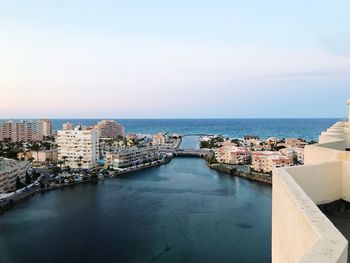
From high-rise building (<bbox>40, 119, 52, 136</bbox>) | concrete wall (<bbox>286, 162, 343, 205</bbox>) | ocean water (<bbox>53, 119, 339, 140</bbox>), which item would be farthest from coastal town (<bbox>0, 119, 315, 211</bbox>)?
ocean water (<bbox>53, 119, 339, 140</bbox>)

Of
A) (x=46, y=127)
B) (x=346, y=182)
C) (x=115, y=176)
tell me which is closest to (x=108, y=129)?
(x=46, y=127)

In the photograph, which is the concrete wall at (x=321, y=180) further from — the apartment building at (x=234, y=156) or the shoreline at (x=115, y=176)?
the apartment building at (x=234, y=156)

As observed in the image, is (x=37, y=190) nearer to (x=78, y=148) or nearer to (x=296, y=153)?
(x=78, y=148)

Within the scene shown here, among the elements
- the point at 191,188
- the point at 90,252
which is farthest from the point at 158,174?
the point at 90,252

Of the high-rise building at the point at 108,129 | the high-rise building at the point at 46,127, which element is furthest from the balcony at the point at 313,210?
the high-rise building at the point at 46,127

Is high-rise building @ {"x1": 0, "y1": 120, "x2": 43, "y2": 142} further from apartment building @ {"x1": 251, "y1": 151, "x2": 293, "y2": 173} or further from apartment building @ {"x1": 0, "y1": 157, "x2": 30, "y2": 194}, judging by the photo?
apartment building @ {"x1": 251, "y1": 151, "x2": 293, "y2": 173}

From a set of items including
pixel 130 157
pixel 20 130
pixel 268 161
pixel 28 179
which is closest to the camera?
pixel 28 179
